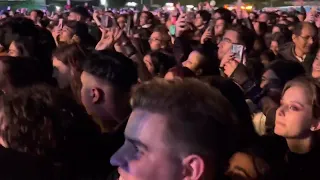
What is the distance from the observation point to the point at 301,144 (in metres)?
2.45

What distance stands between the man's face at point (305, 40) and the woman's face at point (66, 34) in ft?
7.35

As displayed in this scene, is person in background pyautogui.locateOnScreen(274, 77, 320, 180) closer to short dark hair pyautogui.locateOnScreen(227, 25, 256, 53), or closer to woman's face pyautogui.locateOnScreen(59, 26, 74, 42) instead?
short dark hair pyautogui.locateOnScreen(227, 25, 256, 53)

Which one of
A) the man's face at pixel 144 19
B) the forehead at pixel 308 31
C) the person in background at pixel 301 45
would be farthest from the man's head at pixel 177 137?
the man's face at pixel 144 19

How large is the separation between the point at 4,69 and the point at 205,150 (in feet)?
5.93

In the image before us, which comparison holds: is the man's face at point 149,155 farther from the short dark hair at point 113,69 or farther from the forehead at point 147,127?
the short dark hair at point 113,69

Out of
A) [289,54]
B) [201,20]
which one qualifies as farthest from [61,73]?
[201,20]

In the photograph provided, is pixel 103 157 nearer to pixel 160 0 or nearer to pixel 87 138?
pixel 87 138

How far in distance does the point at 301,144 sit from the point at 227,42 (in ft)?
9.24

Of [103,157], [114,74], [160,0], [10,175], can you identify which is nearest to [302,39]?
[114,74]

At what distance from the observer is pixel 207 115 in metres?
1.51

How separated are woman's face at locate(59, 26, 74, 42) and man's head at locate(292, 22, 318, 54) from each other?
2241mm

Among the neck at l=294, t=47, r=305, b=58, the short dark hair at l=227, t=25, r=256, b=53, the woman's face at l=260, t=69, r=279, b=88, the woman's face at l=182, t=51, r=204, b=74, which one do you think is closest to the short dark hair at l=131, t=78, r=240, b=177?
the woman's face at l=260, t=69, r=279, b=88

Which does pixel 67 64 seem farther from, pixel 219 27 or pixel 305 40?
pixel 219 27

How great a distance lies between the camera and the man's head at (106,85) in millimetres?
2699
